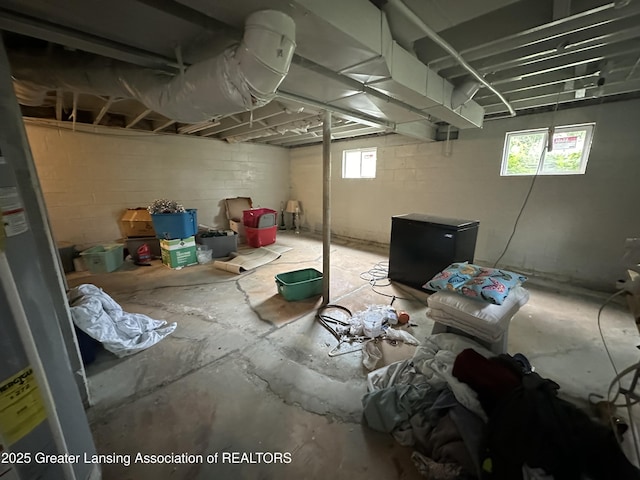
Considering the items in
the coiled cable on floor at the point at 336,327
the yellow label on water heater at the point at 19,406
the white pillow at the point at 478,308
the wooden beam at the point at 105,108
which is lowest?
the coiled cable on floor at the point at 336,327

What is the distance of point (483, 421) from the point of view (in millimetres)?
1258

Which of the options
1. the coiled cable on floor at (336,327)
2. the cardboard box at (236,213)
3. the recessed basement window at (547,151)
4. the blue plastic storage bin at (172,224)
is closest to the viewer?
the coiled cable on floor at (336,327)

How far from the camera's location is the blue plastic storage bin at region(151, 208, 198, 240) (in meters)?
3.75

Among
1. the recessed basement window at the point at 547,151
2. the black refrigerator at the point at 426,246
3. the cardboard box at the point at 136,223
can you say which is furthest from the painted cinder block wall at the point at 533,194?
the cardboard box at the point at 136,223

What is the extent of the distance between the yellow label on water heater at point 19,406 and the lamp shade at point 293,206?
601cm

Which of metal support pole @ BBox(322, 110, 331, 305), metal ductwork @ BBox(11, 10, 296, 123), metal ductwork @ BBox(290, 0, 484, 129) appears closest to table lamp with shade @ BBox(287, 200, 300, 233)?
metal support pole @ BBox(322, 110, 331, 305)

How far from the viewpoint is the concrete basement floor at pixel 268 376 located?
52.5 inches

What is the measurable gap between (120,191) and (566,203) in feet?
21.8

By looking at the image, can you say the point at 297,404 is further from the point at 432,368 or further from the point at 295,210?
the point at 295,210

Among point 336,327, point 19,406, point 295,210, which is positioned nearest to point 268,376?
point 336,327

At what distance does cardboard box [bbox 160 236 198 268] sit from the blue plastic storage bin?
96 mm

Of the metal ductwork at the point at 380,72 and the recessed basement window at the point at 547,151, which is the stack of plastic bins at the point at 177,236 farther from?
the recessed basement window at the point at 547,151

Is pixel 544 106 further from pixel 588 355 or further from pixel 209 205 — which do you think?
pixel 209 205

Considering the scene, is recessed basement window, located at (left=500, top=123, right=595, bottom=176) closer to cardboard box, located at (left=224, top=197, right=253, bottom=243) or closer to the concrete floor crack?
the concrete floor crack
